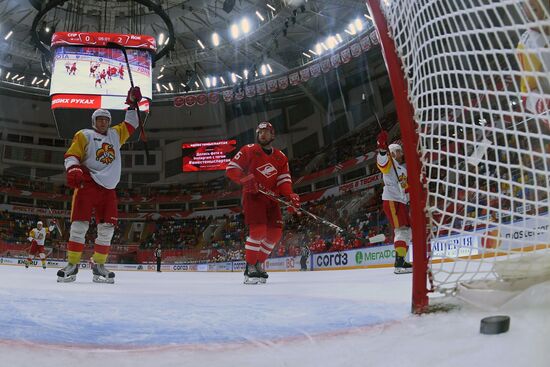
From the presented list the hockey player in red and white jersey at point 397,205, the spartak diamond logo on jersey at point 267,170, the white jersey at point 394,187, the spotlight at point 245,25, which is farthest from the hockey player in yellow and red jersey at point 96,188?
the spotlight at point 245,25

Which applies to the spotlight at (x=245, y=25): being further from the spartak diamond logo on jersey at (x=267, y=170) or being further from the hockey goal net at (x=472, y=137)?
the hockey goal net at (x=472, y=137)

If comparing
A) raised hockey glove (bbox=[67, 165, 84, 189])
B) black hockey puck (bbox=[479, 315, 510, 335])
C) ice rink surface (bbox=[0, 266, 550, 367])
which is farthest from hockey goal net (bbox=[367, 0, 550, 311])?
raised hockey glove (bbox=[67, 165, 84, 189])

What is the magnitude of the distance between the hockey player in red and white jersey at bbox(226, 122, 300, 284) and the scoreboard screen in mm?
17554

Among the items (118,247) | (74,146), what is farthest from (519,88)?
(118,247)

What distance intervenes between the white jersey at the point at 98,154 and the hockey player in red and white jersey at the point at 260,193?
0.97m

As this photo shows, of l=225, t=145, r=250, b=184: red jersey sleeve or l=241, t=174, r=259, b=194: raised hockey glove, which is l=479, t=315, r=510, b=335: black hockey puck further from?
l=225, t=145, r=250, b=184: red jersey sleeve

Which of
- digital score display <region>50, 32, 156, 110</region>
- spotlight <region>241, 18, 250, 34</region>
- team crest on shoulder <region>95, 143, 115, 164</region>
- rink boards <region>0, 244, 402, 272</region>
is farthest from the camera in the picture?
spotlight <region>241, 18, 250, 34</region>

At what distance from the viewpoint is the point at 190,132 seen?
79.1 feet

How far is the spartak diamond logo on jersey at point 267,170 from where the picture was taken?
13.6 feet

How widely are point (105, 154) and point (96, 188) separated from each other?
0.94 feet

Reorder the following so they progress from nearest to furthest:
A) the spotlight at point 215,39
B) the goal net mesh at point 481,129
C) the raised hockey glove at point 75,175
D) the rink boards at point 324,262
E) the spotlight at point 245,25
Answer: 1. the goal net mesh at point 481,129
2. the raised hockey glove at point 75,175
3. the rink boards at point 324,262
4. the spotlight at point 245,25
5. the spotlight at point 215,39

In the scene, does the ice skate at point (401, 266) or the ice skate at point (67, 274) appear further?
the ice skate at point (401, 266)

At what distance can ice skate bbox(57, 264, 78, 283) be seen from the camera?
3500 millimetres

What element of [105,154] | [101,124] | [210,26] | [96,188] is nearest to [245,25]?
[210,26]
